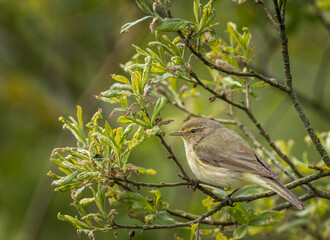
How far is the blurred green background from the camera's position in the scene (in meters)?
5.64

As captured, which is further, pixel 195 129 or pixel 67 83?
pixel 67 83

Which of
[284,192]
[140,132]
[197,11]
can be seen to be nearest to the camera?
[197,11]

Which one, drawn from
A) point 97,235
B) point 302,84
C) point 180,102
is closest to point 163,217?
point 180,102

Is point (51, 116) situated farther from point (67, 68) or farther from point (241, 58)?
point (241, 58)

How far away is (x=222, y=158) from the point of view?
375 centimetres

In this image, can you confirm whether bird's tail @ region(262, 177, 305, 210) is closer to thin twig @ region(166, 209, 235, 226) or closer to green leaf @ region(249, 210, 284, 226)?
green leaf @ region(249, 210, 284, 226)

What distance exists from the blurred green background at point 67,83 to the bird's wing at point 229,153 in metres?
1.26

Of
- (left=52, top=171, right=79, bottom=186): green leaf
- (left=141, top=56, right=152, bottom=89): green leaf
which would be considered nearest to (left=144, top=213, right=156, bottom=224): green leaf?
(left=52, top=171, right=79, bottom=186): green leaf

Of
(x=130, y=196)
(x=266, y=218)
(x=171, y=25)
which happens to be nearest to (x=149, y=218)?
(x=130, y=196)

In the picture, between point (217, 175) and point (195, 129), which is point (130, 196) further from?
point (195, 129)

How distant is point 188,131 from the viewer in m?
3.99

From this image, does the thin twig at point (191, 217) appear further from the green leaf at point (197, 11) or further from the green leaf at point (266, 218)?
the green leaf at point (197, 11)

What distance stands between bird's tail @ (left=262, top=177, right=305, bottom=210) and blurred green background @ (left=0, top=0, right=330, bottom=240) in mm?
1855

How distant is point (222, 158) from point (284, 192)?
2.88ft
